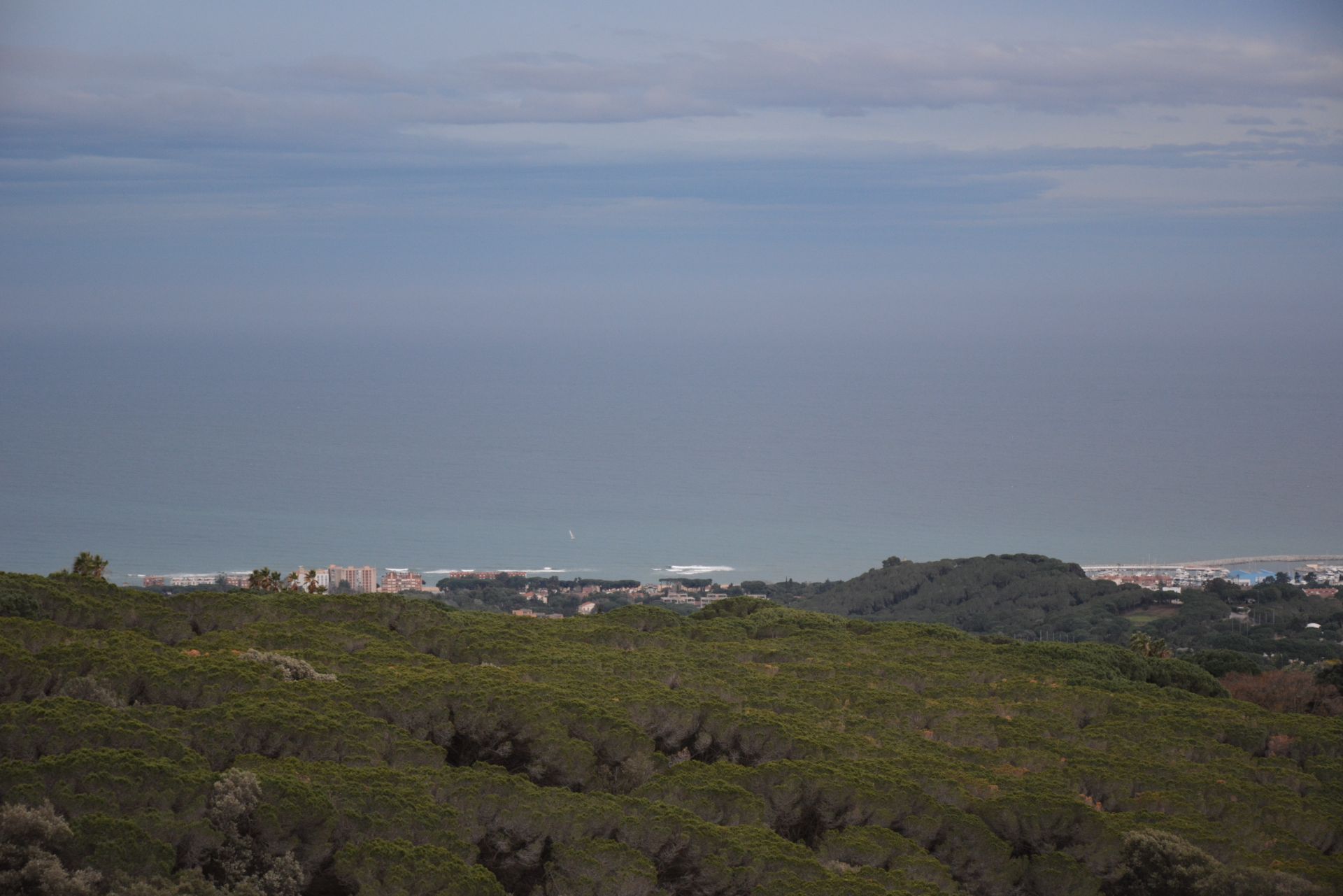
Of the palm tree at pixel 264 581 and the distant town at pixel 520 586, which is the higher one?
the palm tree at pixel 264 581

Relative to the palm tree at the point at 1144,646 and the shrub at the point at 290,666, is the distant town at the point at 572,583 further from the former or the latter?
the shrub at the point at 290,666

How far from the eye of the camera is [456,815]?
1098 centimetres

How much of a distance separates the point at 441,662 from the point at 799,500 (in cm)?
6146

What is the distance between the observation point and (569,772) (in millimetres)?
12523

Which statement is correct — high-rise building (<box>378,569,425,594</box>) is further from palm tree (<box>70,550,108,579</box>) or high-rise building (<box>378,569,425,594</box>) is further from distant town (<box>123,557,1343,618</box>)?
palm tree (<box>70,550,108,579</box>)

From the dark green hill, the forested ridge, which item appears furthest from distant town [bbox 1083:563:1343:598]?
the forested ridge

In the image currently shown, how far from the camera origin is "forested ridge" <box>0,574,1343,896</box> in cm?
989

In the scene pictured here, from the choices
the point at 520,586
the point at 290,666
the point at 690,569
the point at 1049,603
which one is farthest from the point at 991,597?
the point at 290,666

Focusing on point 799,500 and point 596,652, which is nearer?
point 596,652

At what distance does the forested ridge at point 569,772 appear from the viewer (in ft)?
32.4

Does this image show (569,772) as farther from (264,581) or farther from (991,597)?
(991,597)

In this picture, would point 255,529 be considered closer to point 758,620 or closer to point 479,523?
point 479,523

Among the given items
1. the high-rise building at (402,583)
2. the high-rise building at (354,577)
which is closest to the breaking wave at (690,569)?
the high-rise building at (402,583)

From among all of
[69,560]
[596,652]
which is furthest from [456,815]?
[69,560]
